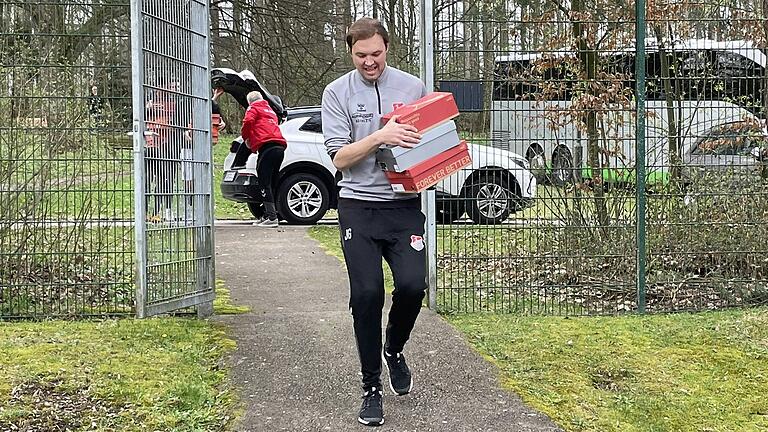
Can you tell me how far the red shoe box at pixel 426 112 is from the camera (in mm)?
4621

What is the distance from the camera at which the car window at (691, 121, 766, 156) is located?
305 inches

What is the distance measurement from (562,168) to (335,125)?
327 cm

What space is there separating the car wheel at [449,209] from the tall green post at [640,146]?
1.40 m

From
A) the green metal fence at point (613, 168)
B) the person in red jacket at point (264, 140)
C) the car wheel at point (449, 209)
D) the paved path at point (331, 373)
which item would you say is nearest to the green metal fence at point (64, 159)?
the paved path at point (331, 373)

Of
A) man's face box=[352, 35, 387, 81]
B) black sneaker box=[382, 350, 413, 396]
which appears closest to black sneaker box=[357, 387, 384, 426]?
black sneaker box=[382, 350, 413, 396]

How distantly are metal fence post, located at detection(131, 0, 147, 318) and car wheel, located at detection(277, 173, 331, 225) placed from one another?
279 inches

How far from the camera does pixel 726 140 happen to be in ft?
25.5

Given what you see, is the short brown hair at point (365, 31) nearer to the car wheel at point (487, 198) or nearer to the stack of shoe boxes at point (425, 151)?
the stack of shoe boxes at point (425, 151)

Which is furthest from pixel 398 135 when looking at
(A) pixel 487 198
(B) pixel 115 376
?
(A) pixel 487 198

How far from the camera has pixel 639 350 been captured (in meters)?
6.34

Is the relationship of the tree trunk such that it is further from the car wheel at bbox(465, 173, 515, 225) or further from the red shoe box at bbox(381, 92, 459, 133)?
the red shoe box at bbox(381, 92, 459, 133)

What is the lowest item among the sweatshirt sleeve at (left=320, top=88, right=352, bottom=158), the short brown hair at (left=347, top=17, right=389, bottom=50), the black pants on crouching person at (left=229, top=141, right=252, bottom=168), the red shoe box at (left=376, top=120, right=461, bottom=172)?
the red shoe box at (left=376, top=120, right=461, bottom=172)

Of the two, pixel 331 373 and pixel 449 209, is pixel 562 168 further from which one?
pixel 331 373

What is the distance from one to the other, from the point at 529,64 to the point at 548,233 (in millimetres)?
1325
